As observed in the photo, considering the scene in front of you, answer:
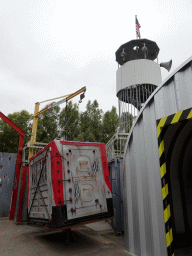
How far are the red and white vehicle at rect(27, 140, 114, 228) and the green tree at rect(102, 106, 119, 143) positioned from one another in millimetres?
26338

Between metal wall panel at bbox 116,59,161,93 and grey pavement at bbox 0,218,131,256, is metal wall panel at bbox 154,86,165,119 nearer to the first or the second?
grey pavement at bbox 0,218,131,256

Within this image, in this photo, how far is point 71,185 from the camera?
18.7ft

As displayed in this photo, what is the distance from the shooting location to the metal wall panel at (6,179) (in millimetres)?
11797

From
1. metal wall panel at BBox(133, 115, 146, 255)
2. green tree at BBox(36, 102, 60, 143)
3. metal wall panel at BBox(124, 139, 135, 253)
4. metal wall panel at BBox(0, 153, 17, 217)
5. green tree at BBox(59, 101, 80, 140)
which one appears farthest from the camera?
green tree at BBox(59, 101, 80, 140)

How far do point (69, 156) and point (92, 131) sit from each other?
26741 mm

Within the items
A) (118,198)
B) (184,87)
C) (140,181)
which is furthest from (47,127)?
(184,87)

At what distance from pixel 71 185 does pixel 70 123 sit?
28.7 metres

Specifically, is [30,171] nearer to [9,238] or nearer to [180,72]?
[9,238]

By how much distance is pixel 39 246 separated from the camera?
597 centimetres

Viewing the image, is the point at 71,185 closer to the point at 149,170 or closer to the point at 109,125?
the point at 149,170

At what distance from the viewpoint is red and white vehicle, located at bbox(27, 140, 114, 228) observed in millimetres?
5434

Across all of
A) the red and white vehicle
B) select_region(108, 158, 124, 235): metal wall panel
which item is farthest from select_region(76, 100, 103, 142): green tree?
the red and white vehicle

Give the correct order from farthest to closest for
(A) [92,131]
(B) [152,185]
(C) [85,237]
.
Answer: (A) [92,131]
(C) [85,237]
(B) [152,185]

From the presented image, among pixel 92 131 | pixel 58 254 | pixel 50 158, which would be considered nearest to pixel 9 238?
pixel 58 254
